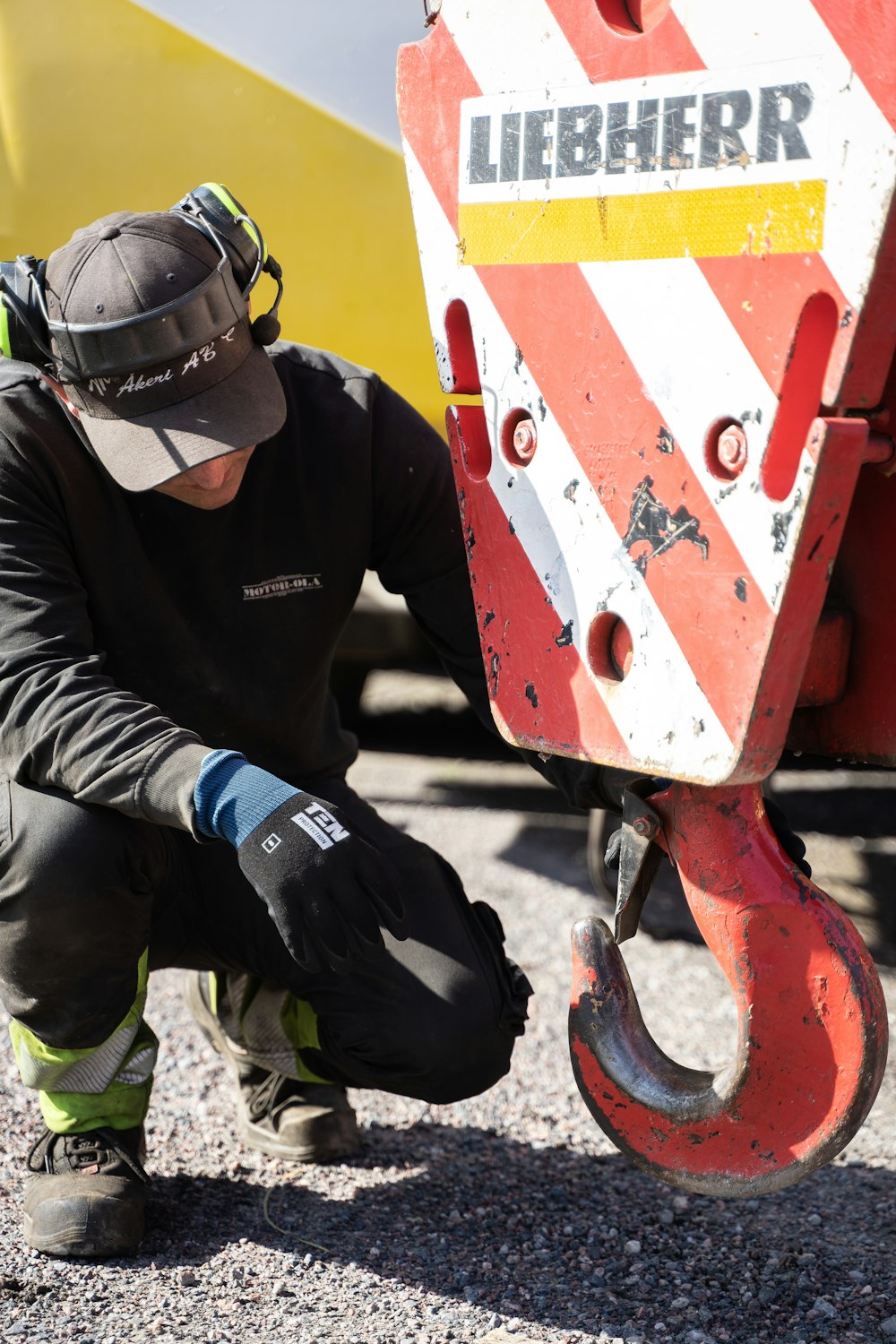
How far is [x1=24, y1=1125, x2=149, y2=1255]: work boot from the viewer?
5.78ft

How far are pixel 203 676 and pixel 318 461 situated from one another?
1.17ft

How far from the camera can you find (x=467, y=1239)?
1829 millimetres

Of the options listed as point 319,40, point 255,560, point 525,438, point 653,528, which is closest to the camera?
point 653,528

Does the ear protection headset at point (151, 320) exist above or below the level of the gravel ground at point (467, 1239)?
above

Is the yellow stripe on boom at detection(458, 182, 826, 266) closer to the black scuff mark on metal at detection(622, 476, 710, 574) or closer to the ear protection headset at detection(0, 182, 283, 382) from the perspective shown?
the black scuff mark on metal at detection(622, 476, 710, 574)

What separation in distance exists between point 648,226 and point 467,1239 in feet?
4.26

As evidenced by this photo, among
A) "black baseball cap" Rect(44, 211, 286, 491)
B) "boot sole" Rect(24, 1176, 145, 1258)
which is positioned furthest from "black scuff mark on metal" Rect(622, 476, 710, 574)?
"boot sole" Rect(24, 1176, 145, 1258)

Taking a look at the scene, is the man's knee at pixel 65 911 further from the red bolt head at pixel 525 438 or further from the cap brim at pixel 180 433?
the red bolt head at pixel 525 438

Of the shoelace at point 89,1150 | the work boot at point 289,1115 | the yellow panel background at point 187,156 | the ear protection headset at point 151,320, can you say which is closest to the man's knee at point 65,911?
the shoelace at point 89,1150

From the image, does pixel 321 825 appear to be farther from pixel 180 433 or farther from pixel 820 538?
pixel 820 538

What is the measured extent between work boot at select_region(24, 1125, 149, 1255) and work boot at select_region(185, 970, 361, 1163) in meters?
0.24

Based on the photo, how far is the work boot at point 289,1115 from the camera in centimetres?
206

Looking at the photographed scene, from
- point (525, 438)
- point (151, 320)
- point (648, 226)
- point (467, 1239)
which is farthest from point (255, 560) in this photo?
point (467, 1239)

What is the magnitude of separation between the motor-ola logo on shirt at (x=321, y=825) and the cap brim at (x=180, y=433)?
17.6 inches
